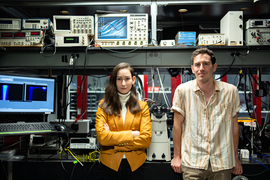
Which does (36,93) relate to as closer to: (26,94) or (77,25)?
(26,94)

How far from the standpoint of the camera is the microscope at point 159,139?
1790 millimetres

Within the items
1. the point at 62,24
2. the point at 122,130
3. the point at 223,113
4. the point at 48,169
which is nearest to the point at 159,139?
the point at 122,130

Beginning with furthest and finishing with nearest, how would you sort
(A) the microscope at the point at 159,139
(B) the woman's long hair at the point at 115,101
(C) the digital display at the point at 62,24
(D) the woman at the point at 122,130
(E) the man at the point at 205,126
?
(C) the digital display at the point at 62,24
(A) the microscope at the point at 159,139
(B) the woman's long hair at the point at 115,101
(D) the woman at the point at 122,130
(E) the man at the point at 205,126

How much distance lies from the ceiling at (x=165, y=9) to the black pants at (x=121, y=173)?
1.54 metres

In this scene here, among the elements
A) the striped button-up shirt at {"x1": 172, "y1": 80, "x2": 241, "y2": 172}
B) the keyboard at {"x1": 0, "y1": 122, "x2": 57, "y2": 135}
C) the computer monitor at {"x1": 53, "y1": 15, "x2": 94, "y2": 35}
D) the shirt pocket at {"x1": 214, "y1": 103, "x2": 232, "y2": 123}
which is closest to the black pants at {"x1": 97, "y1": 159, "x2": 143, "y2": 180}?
the striped button-up shirt at {"x1": 172, "y1": 80, "x2": 241, "y2": 172}

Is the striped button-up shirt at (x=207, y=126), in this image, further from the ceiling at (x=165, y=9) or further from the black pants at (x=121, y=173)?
the ceiling at (x=165, y=9)

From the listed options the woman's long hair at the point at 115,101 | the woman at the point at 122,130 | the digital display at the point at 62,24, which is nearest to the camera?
the woman at the point at 122,130

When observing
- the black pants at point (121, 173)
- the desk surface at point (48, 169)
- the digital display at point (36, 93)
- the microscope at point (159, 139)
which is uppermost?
the digital display at point (36, 93)

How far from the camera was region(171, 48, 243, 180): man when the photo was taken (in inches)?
55.5

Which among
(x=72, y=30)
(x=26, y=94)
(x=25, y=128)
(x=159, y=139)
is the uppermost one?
(x=72, y=30)

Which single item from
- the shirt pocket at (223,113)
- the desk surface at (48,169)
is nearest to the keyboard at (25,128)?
the desk surface at (48,169)

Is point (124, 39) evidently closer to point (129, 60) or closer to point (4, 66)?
point (129, 60)

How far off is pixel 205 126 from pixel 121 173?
0.74 metres

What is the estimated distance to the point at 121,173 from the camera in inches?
60.1
